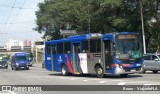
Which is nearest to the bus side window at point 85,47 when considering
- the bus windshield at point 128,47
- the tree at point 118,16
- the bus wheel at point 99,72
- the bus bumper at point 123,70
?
the bus wheel at point 99,72

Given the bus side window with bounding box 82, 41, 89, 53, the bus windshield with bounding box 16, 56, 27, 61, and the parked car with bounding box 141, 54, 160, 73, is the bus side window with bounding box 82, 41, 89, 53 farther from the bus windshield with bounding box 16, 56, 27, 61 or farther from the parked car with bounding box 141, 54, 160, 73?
the bus windshield with bounding box 16, 56, 27, 61

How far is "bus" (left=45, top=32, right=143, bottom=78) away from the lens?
25844 millimetres

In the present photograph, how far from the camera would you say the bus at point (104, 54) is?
25.8m

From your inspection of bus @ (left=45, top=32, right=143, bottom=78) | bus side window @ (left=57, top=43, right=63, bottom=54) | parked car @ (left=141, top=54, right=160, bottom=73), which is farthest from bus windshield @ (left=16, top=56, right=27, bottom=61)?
parked car @ (left=141, top=54, right=160, bottom=73)

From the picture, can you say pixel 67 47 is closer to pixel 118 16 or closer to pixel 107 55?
pixel 107 55

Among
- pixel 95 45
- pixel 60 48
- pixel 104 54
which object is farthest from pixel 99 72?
pixel 60 48

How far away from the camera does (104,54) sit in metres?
26.5

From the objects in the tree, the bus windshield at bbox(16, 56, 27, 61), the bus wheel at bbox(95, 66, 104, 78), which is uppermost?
the tree

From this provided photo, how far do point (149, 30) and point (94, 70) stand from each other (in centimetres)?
2656

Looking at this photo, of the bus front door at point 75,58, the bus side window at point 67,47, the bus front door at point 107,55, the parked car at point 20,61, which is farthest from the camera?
the parked car at point 20,61

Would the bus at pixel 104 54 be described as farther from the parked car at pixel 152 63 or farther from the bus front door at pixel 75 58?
the parked car at pixel 152 63

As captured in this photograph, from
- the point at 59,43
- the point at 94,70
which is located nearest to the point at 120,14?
the point at 59,43

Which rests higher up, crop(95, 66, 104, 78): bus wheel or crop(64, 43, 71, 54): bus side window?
crop(64, 43, 71, 54): bus side window

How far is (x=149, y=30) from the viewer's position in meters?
52.9
